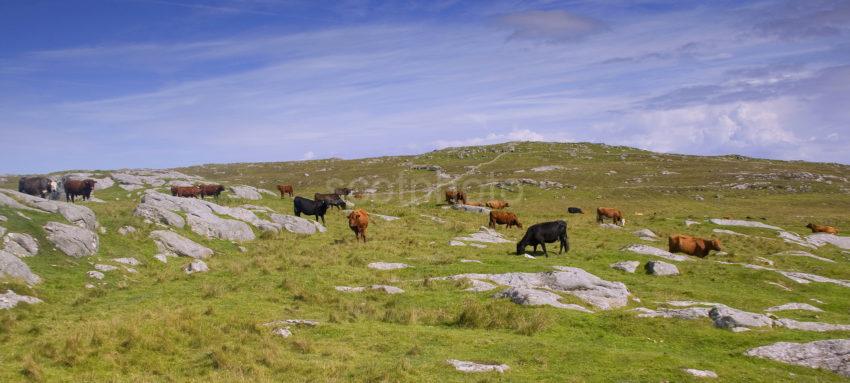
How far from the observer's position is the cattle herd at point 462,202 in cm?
2988

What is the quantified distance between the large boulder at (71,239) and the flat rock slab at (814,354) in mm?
24576

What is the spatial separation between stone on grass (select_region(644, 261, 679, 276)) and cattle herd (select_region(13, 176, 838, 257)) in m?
5.23

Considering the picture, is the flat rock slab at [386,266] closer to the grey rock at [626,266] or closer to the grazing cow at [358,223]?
the grazing cow at [358,223]

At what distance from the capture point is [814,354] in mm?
12516

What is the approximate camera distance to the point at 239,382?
1050 centimetres

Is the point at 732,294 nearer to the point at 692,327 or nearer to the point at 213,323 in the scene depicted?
the point at 692,327

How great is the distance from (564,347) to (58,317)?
14.9 meters

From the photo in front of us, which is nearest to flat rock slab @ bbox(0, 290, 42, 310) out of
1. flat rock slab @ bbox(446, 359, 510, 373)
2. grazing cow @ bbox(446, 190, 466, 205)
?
flat rock slab @ bbox(446, 359, 510, 373)

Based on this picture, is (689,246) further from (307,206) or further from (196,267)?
(196,267)

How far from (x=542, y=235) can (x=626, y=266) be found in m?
5.25

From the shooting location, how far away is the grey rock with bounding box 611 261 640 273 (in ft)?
83.3

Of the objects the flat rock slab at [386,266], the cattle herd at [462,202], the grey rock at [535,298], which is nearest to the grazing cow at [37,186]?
Answer: the cattle herd at [462,202]

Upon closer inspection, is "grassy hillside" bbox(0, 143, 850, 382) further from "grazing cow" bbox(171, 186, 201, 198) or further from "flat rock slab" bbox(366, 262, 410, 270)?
"grazing cow" bbox(171, 186, 201, 198)

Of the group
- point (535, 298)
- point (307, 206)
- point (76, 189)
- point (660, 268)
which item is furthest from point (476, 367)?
point (76, 189)
